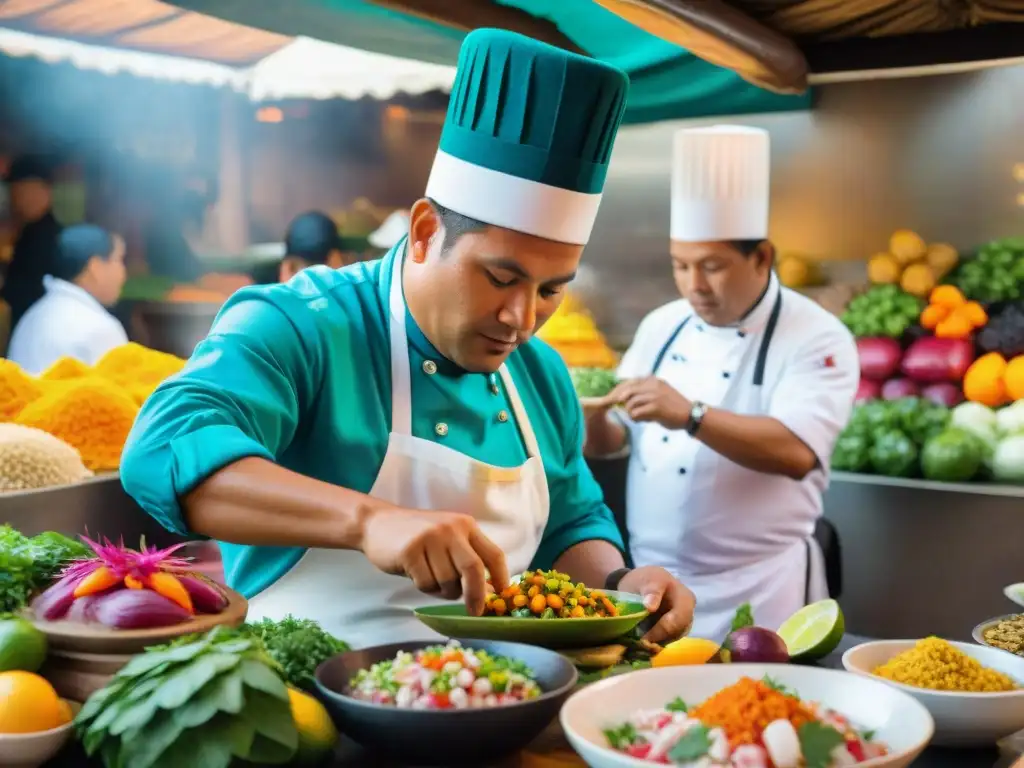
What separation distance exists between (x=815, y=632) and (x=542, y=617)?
0.47m

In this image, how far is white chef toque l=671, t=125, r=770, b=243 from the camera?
3.81 meters

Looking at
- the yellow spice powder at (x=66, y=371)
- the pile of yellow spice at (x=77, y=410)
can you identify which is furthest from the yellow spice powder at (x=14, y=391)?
the yellow spice powder at (x=66, y=371)

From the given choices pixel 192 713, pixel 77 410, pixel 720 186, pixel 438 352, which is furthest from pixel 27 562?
pixel 720 186

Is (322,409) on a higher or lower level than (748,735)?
higher

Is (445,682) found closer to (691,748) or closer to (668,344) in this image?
(691,748)

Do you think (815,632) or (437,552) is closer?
Answer: (437,552)

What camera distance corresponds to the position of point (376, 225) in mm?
5816

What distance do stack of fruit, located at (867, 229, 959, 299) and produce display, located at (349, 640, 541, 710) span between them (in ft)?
13.4

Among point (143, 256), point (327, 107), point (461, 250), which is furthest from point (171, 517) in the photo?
point (327, 107)

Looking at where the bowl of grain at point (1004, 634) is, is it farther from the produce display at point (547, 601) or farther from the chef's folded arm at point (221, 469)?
the chef's folded arm at point (221, 469)

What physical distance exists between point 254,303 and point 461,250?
14.9 inches

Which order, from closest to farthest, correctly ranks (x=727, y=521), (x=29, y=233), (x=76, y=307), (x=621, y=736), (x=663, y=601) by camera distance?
(x=621, y=736) < (x=663, y=601) < (x=727, y=521) < (x=76, y=307) < (x=29, y=233)

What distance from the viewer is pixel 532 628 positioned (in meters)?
1.61

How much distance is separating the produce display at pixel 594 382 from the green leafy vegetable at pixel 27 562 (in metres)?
3.01
